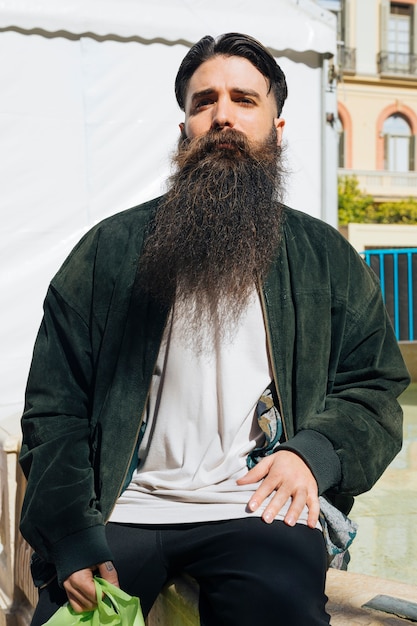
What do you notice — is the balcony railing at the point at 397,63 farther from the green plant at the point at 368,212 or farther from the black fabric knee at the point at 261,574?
the black fabric knee at the point at 261,574

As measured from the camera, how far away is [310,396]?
1.69 m

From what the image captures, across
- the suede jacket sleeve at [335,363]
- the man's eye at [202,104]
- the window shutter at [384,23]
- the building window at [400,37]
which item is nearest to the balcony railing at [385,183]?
the building window at [400,37]

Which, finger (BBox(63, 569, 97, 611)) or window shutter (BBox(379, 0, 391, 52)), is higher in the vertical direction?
window shutter (BBox(379, 0, 391, 52))

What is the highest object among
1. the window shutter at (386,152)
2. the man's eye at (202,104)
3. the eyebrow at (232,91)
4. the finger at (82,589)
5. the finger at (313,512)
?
the window shutter at (386,152)

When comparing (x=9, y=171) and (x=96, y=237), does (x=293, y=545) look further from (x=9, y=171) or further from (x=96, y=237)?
(x=9, y=171)

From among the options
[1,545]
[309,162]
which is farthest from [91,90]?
[1,545]

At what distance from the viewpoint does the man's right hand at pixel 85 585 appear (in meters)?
1.52

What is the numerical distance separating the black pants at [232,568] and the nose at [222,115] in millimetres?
993

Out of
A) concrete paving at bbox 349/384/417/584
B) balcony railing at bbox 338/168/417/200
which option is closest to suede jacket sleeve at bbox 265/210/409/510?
concrete paving at bbox 349/384/417/584

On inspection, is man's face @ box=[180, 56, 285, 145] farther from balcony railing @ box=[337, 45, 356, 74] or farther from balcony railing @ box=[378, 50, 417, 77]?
balcony railing @ box=[378, 50, 417, 77]

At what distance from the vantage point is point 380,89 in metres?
29.4

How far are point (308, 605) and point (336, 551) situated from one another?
266mm

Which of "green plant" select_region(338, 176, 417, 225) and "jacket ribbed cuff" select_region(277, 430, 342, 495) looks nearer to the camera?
"jacket ribbed cuff" select_region(277, 430, 342, 495)

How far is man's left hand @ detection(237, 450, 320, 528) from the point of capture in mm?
1513
